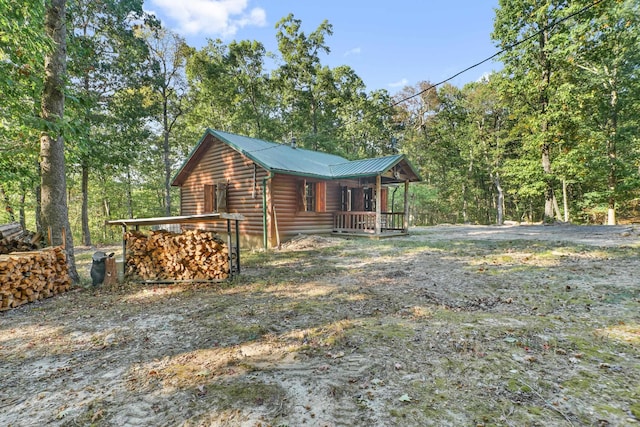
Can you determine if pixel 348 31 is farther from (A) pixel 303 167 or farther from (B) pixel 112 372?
(B) pixel 112 372

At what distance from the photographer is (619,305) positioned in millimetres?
4707

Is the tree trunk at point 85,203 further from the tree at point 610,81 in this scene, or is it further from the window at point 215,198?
the tree at point 610,81

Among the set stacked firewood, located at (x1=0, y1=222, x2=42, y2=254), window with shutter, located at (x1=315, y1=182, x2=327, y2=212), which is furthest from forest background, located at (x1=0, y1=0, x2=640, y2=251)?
window with shutter, located at (x1=315, y1=182, x2=327, y2=212)

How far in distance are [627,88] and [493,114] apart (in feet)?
33.5

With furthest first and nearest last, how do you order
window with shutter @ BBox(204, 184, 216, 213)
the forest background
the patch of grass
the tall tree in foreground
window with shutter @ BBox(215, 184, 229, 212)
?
window with shutter @ BBox(204, 184, 216, 213)
window with shutter @ BBox(215, 184, 229, 212)
the forest background
the tall tree in foreground
the patch of grass

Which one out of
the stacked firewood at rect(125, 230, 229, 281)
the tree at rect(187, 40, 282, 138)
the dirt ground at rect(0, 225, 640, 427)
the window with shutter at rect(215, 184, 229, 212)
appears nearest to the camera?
the dirt ground at rect(0, 225, 640, 427)

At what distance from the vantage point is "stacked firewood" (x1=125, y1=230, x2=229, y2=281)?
25.4ft

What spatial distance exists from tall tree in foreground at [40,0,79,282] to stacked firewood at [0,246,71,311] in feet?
1.33

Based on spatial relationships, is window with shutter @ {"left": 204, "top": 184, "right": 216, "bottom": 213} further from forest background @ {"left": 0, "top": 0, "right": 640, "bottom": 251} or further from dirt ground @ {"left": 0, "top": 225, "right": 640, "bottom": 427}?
dirt ground @ {"left": 0, "top": 225, "right": 640, "bottom": 427}

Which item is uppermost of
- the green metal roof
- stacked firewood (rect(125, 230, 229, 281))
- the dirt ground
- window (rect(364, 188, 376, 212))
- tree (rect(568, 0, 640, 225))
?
tree (rect(568, 0, 640, 225))

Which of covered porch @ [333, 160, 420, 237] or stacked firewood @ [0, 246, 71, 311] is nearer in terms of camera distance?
stacked firewood @ [0, 246, 71, 311]

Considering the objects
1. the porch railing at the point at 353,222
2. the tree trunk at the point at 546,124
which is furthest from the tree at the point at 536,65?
the porch railing at the point at 353,222

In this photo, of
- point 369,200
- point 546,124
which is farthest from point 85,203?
point 546,124

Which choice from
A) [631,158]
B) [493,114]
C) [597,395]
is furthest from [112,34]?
[631,158]
